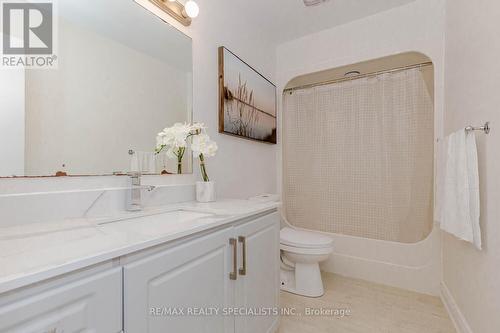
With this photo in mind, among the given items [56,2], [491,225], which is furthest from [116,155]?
[491,225]

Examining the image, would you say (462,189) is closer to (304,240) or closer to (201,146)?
(304,240)

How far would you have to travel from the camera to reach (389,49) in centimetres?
211

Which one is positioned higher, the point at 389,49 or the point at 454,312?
the point at 389,49

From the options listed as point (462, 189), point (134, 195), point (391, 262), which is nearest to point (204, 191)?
point (134, 195)

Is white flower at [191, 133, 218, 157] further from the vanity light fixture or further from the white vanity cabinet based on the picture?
the vanity light fixture

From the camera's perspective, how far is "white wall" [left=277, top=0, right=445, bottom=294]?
76.5 inches

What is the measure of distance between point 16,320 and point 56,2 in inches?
46.6

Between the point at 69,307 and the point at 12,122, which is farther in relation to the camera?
the point at 12,122

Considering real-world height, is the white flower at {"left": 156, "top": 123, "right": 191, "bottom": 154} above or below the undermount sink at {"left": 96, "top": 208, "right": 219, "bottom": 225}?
above

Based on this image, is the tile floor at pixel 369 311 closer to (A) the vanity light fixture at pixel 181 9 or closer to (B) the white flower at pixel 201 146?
(B) the white flower at pixel 201 146

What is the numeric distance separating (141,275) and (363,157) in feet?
6.94

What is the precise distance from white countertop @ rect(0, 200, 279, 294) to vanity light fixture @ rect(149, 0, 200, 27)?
121cm

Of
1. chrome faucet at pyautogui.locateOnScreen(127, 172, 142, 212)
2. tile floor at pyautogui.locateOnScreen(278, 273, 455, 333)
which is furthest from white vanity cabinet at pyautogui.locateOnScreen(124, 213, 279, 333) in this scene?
chrome faucet at pyautogui.locateOnScreen(127, 172, 142, 212)

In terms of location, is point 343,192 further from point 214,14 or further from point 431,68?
point 214,14
